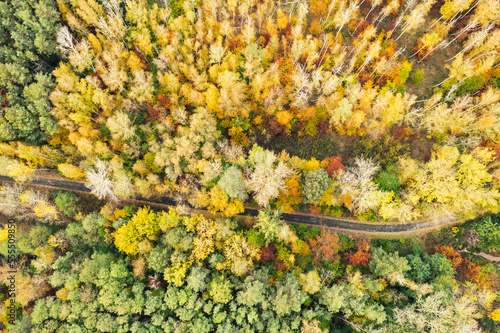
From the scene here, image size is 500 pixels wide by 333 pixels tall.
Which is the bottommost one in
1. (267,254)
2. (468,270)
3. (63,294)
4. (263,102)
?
(468,270)

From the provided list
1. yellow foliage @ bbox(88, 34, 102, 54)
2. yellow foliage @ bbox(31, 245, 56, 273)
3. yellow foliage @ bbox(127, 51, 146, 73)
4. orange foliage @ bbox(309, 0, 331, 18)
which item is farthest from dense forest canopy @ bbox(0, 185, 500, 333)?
orange foliage @ bbox(309, 0, 331, 18)

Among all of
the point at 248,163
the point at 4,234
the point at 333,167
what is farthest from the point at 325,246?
the point at 4,234

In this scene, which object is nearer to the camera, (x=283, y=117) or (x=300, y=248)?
(x=300, y=248)

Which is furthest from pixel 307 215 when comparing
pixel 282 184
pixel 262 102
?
pixel 262 102

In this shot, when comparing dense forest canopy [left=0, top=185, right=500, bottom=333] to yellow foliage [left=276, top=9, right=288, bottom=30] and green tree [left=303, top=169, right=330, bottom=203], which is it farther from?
yellow foliage [left=276, top=9, right=288, bottom=30]

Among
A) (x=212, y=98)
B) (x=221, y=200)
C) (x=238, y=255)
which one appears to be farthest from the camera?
(x=212, y=98)

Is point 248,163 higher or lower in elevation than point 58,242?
higher

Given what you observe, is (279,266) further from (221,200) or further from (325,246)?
(221,200)

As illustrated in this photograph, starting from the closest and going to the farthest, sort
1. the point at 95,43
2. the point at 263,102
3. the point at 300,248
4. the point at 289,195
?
the point at 300,248 < the point at 289,195 < the point at 95,43 < the point at 263,102

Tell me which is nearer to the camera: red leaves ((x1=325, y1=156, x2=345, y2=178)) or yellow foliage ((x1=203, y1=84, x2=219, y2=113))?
red leaves ((x1=325, y1=156, x2=345, y2=178))
